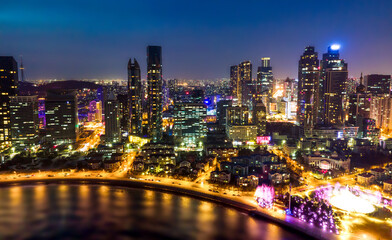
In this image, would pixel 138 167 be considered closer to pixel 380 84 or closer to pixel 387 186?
pixel 387 186

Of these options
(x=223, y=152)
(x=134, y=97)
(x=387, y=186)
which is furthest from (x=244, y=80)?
(x=387, y=186)

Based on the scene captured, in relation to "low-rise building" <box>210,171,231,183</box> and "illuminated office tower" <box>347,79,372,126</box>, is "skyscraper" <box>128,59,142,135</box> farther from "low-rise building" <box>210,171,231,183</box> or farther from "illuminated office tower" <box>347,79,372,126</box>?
"illuminated office tower" <box>347,79,372,126</box>

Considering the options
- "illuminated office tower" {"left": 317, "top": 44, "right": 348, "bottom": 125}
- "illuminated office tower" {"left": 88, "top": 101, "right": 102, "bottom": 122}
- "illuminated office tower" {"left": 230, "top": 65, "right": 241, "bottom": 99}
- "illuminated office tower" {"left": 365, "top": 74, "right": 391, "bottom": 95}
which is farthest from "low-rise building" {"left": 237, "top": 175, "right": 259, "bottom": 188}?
"illuminated office tower" {"left": 230, "top": 65, "right": 241, "bottom": 99}

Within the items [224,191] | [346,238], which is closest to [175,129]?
[224,191]

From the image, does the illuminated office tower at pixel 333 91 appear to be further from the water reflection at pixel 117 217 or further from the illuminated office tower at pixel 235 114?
the water reflection at pixel 117 217

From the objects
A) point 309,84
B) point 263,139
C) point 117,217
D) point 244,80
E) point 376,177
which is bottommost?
point 117,217
